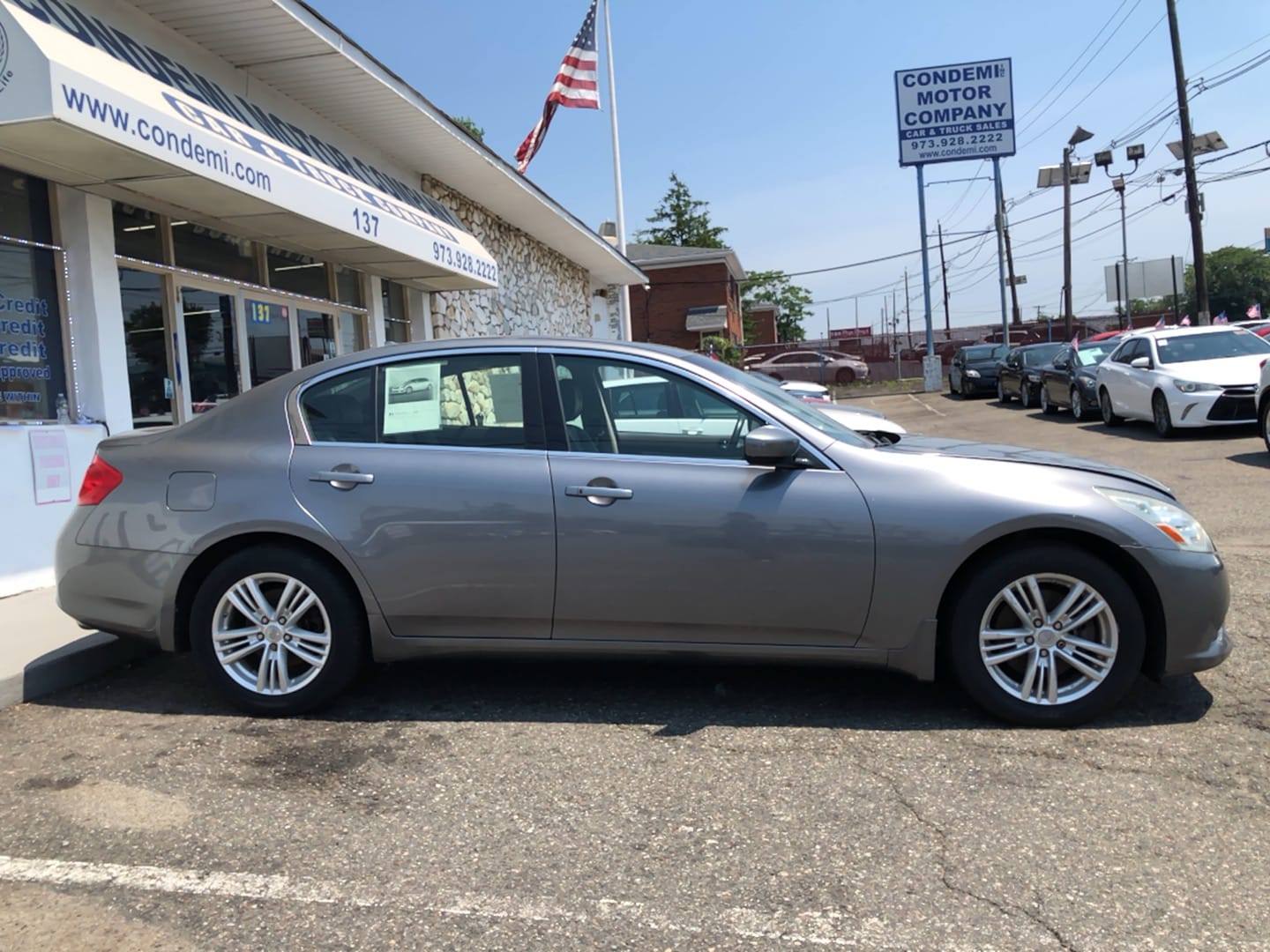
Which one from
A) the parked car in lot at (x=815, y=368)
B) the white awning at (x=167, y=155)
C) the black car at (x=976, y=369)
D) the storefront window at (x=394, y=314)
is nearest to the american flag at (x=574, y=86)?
the storefront window at (x=394, y=314)

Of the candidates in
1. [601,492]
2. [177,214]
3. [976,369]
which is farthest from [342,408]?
[976,369]

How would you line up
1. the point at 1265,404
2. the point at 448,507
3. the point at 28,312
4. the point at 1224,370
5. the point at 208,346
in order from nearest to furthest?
the point at 448,507 → the point at 28,312 → the point at 208,346 → the point at 1265,404 → the point at 1224,370

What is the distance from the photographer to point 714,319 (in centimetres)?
4191

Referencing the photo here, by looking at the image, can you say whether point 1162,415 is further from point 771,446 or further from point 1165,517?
point 771,446

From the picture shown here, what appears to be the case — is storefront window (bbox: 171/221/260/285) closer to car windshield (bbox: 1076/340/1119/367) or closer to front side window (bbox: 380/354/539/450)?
front side window (bbox: 380/354/539/450)

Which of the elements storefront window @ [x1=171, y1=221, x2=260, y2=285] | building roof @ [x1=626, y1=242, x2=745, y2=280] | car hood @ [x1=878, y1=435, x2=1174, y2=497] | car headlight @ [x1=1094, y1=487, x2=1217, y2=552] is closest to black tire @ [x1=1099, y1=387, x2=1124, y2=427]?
storefront window @ [x1=171, y1=221, x2=260, y2=285]

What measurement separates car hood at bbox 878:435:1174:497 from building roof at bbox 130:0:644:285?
6.17m

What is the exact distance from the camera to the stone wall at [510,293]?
15156 millimetres

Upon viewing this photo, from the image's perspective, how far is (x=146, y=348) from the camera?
844 centimetres

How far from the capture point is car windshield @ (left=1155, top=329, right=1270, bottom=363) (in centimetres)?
1403

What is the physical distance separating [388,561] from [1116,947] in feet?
9.59

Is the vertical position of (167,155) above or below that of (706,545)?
above

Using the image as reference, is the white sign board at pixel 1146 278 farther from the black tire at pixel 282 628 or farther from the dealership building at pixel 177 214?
the black tire at pixel 282 628

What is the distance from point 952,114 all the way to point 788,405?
107 feet
